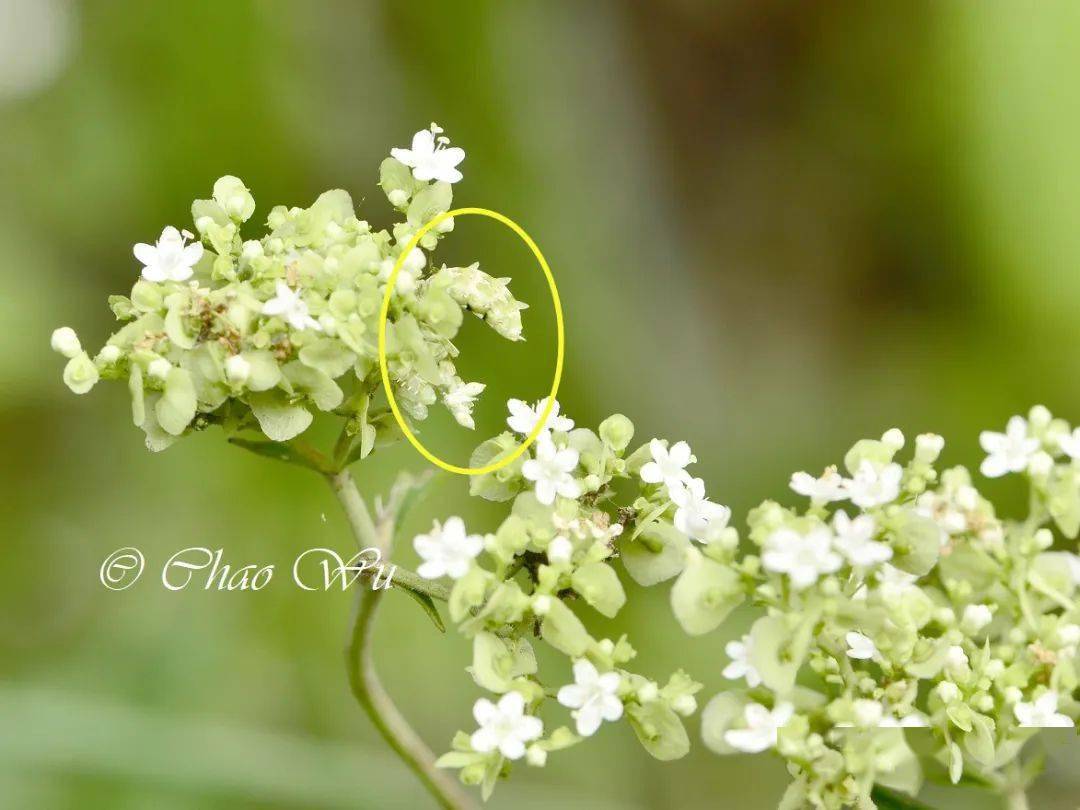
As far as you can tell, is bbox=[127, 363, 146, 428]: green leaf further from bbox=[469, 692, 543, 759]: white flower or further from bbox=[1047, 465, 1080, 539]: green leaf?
bbox=[1047, 465, 1080, 539]: green leaf

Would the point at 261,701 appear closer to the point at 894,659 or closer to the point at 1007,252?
the point at 894,659

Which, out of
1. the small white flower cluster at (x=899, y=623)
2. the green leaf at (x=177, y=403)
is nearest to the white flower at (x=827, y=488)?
the small white flower cluster at (x=899, y=623)

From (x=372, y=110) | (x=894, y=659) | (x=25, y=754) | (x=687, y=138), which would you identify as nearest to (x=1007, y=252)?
(x=687, y=138)

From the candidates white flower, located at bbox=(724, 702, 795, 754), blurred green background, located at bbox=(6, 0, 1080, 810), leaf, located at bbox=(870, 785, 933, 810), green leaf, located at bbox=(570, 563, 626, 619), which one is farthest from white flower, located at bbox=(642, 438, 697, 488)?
blurred green background, located at bbox=(6, 0, 1080, 810)

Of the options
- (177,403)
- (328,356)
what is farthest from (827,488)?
(177,403)

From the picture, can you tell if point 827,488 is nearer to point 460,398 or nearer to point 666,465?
point 666,465
